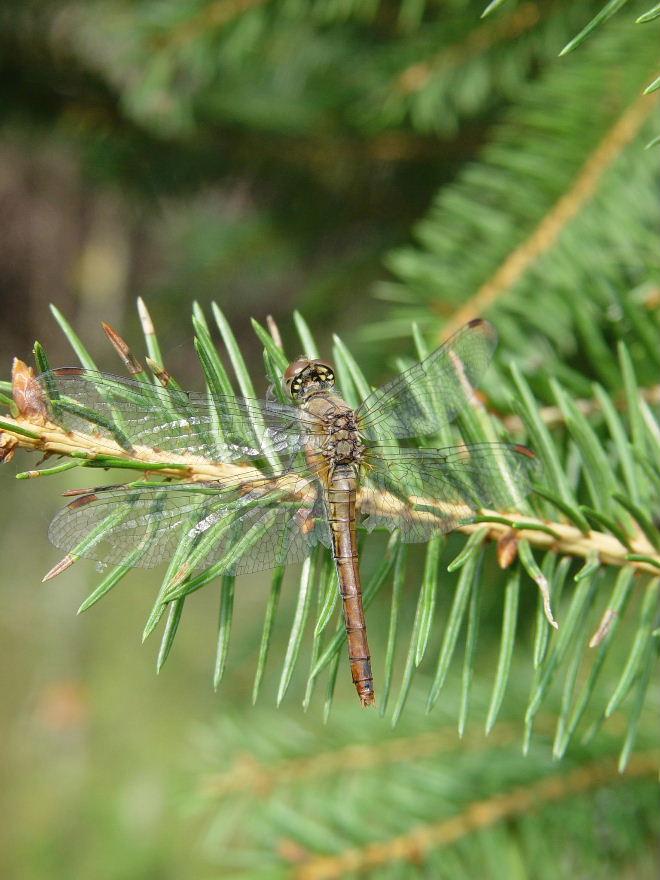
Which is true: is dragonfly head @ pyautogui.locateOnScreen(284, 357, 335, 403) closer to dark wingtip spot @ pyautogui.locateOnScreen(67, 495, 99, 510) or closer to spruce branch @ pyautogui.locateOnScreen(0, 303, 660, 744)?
spruce branch @ pyautogui.locateOnScreen(0, 303, 660, 744)

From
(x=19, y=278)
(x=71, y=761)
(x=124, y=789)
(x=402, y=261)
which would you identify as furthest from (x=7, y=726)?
(x=402, y=261)

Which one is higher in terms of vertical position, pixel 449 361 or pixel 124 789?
pixel 449 361

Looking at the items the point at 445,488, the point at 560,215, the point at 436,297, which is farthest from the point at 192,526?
the point at 560,215

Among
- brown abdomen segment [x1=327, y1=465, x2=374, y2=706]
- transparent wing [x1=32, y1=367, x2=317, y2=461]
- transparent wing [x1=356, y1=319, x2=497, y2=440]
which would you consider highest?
transparent wing [x1=356, y1=319, x2=497, y2=440]

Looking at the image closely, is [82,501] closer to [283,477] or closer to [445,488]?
[283,477]

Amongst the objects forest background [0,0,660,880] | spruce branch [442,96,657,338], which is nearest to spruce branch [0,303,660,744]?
forest background [0,0,660,880]

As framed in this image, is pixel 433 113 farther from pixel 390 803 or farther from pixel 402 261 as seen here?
pixel 390 803
